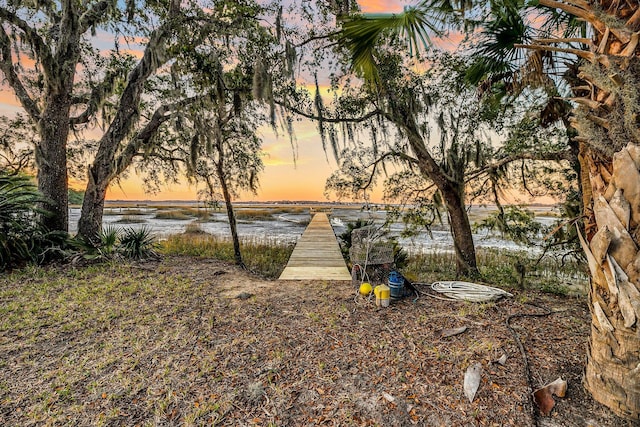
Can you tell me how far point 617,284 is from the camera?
1527mm

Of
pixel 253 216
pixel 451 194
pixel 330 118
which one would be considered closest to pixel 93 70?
pixel 330 118

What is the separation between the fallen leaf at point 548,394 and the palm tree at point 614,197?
152mm

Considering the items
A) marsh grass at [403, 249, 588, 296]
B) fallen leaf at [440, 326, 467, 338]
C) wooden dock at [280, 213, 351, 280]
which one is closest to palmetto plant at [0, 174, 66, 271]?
wooden dock at [280, 213, 351, 280]

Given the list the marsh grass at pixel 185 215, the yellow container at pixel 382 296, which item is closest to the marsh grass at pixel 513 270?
the yellow container at pixel 382 296

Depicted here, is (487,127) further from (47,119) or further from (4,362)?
(47,119)

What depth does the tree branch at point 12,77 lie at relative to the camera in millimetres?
5070

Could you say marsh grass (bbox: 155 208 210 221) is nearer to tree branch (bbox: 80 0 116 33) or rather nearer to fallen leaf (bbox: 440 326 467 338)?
tree branch (bbox: 80 0 116 33)

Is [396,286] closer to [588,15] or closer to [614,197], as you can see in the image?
[614,197]

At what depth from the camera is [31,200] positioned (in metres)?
5.14

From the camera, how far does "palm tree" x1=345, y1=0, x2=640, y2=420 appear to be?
1518mm

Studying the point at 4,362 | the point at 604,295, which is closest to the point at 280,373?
the point at 604,295

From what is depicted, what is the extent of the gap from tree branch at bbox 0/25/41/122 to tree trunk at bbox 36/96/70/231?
0.25 m

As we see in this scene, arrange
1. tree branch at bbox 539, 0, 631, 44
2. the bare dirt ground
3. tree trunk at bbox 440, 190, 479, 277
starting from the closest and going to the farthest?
tree branch at bbox 539, 0, 631, 44
the bare dirt ground
tree trunk at bbox 440, 190, 479, 277

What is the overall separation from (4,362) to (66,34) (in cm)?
603
